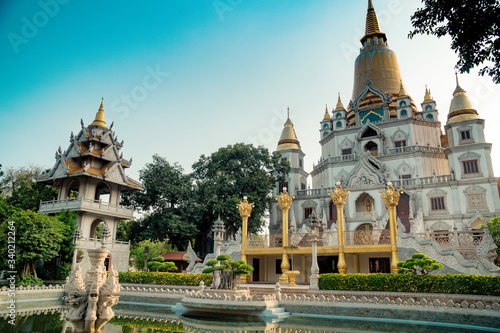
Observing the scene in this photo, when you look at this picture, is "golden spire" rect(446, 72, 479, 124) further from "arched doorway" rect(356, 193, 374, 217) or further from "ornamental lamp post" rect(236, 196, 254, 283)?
"ornamental lamp post" rect(236, 196, 254, 283)

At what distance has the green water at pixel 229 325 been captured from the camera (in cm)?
1341

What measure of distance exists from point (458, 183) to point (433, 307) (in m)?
21.0

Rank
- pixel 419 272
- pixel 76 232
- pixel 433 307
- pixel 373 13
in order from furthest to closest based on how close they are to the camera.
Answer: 1. pixel 373 13
2. pixel 76 232
3. pixel 419 272
4. pixel 433 307

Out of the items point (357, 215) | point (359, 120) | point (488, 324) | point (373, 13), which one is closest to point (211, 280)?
point (488, 324)

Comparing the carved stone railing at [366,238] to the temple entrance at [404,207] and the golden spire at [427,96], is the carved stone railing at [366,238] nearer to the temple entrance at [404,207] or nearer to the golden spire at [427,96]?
the temple entrance at [404,207]

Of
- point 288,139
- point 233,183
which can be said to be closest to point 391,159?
point 288,139

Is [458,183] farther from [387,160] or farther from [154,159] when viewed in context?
[154,159]

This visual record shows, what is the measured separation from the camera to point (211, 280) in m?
21.5

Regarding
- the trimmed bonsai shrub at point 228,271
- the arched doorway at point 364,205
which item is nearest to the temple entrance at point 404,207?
the arched doorway at point 364,205

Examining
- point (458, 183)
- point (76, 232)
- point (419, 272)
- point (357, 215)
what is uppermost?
point (458, 183)

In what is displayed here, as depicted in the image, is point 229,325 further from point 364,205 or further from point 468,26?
point 364,205

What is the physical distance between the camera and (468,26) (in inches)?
415

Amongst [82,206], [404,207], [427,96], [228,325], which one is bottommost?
[228,325]

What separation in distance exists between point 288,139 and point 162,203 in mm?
16571
